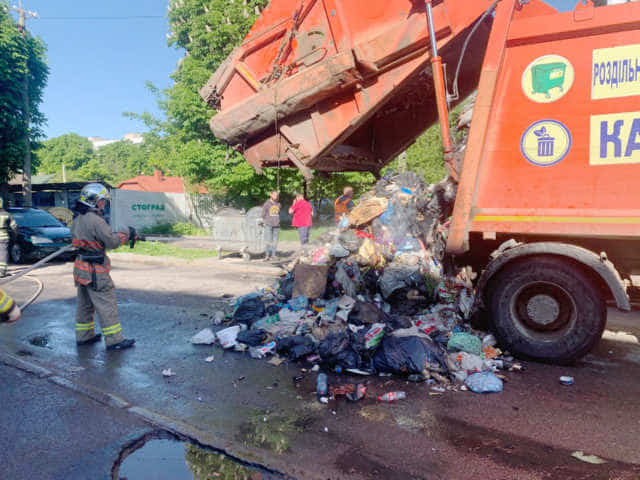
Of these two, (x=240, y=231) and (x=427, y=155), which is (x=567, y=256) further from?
(x=427, y=155)

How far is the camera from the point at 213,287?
7.59m

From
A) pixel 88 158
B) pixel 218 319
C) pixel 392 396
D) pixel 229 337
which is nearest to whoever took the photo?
pixel 392 396

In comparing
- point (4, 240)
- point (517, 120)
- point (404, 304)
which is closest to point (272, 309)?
point (404, 304)

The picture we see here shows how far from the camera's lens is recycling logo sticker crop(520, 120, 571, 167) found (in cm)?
365

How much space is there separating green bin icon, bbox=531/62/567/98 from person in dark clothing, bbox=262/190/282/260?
23.2 ft

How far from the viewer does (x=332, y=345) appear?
383cm

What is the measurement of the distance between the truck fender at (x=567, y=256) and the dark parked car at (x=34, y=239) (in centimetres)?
1057

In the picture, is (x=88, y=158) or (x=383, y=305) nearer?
(x=383, y=305)

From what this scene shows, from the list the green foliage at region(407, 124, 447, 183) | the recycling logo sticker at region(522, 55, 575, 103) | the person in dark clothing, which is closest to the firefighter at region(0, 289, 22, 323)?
the recycling logo sticker at region(522, 55, 575, 103)

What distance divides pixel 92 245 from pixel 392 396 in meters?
3.22

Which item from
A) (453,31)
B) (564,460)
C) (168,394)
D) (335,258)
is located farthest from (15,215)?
(564,460)

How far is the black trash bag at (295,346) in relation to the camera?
3969mm

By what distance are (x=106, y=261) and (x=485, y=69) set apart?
417 cm

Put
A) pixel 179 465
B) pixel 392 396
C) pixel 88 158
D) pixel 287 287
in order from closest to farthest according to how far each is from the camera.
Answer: pixel 179 465
pixel 392 396
pixel 287 287
pixel 88 158
